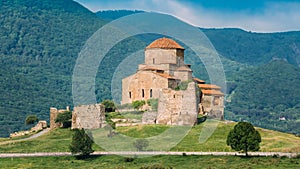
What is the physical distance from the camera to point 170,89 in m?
73.1

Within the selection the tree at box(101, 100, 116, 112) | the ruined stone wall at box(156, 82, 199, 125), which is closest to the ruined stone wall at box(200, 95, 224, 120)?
the ruined stone wall at box(156, 82, 199, 125)

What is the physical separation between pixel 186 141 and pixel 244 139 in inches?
300

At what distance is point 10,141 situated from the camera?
233 feet

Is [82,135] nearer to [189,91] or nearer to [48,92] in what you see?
[189,91]

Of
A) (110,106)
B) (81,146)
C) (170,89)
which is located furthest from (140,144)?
(110,106)

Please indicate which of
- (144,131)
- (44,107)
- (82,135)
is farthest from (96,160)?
(44,107)

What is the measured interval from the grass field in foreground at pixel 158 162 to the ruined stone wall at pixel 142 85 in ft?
57.7

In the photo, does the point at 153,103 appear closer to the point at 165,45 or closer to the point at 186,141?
the point at 165,45

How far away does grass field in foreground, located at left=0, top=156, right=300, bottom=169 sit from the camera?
180 feet

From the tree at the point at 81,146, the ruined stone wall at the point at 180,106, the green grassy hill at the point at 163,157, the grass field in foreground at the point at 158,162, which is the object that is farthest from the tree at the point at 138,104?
the grass field in foreground at the point at 158,162

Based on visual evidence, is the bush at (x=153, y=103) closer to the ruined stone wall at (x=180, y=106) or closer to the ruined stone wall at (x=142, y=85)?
the ruined stone wall at (x=142, y=85)

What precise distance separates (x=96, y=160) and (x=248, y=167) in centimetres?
1317

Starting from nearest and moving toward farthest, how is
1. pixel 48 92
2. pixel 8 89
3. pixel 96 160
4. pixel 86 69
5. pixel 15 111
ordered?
pixel 96 160, pixel 15 111, pixel 8 89, pixel 48 92, pixel 86 69

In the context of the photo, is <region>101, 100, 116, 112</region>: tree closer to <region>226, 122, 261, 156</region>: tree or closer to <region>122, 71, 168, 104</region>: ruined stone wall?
<region>122, 71, 168, 104</region>: ruined stone wall
